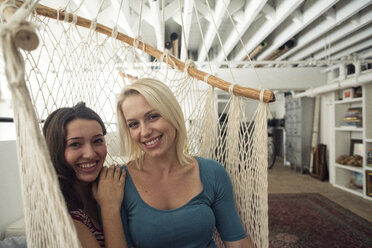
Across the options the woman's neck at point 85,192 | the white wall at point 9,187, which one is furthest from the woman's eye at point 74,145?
the white wall at point 9,187

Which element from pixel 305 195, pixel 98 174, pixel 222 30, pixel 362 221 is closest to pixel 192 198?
pixel 98 174

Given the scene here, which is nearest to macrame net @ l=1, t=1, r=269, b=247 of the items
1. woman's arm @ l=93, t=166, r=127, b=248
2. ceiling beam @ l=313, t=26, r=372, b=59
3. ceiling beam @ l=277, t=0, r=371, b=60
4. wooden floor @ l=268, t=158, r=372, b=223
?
woman's arm @ l=93, t=166, r=127, b=248

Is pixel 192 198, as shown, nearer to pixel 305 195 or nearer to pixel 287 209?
pixel 287 209

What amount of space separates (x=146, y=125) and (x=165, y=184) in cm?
27

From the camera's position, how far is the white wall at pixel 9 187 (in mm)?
1199

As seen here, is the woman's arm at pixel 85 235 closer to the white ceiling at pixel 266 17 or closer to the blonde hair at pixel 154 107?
the blonde hair at pixel 154 107

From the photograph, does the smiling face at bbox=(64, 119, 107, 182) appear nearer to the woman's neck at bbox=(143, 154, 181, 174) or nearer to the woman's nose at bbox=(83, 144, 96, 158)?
the woman's nose at bbox=(83, 144, 96, 158)

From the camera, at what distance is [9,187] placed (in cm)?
125

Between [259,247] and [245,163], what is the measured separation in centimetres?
38

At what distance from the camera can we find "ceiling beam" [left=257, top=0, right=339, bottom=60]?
2.12m

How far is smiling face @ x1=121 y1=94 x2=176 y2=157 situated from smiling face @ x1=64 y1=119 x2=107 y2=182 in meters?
0.15

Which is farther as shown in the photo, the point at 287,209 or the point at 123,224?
the point at 287,209

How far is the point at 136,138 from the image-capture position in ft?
3.02

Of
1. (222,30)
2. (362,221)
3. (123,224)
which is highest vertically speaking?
(222,30)
